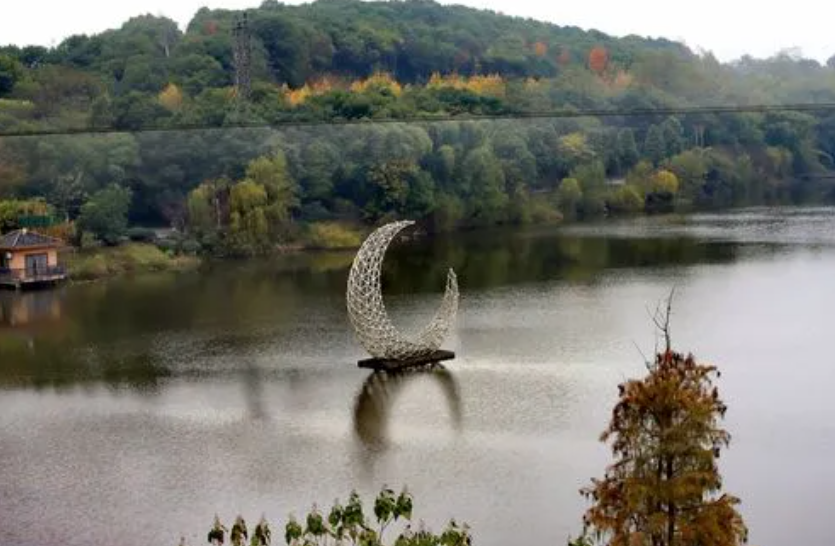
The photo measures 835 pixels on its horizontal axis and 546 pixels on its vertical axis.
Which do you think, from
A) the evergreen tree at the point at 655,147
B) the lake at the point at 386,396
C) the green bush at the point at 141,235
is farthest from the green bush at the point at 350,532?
the evergreen tree at the point at 655,147

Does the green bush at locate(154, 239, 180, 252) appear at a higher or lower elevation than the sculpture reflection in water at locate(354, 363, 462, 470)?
higher

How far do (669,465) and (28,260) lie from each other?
22.4 metres

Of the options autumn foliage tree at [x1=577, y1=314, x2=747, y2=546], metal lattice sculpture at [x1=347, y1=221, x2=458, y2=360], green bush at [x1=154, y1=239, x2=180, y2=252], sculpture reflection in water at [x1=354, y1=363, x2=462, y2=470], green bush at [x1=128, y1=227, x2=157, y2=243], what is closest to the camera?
autumn foliage tree at [x1=577, y1=314, x2=747, y2=546]

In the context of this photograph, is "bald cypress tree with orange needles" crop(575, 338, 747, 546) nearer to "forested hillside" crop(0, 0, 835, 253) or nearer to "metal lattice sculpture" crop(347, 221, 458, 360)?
"metal lattice sculpture" crop(347, 221, 458, 360)

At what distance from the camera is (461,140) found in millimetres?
41219

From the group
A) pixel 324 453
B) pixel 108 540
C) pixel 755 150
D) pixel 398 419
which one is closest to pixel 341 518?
pixel 108 540

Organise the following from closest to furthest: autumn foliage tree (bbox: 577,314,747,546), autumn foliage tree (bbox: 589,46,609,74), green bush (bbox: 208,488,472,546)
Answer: autumn foliage tree (bbox: 577,314,747,546), green bush (bbox: 208,488,472,546), autumn foliage tree (bbox: 589,46,609,74)

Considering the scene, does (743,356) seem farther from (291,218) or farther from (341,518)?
(291,218)

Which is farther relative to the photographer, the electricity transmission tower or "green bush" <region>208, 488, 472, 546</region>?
the electricity transmission tower

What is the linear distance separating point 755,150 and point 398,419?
3861cm

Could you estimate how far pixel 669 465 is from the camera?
371 inches

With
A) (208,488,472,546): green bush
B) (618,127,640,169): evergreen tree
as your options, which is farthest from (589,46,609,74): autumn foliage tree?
(208,488,472,546): green bush

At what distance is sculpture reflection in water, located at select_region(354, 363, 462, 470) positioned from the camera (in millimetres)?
16266

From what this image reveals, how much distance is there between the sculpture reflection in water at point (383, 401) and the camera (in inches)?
640
